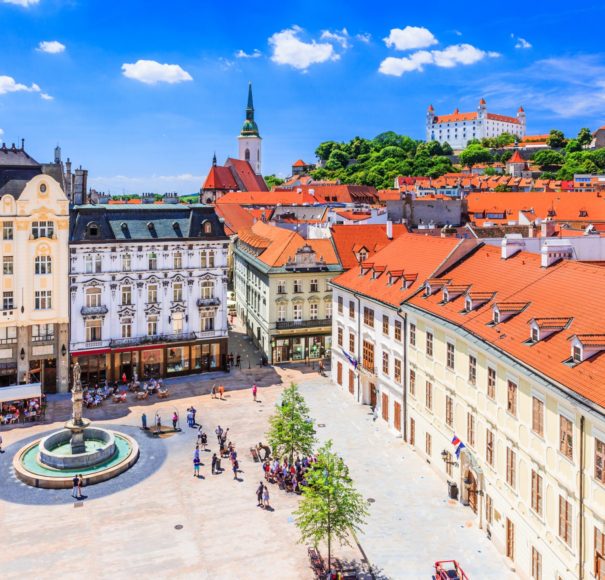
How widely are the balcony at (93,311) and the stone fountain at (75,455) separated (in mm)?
13166

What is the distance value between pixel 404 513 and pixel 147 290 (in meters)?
31.6

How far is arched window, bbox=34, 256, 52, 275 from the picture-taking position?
49.2m

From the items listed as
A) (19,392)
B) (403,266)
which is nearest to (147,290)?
(19,392)

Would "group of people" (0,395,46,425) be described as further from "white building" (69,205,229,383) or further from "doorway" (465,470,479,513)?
"doorway" (465,470,479,513)

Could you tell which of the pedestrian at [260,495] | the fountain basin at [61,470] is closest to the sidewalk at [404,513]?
the pedestrian at [260,495]

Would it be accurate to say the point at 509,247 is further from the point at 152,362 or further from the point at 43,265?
the point at 43,265

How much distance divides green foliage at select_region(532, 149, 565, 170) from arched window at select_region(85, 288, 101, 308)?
178812 millimetres

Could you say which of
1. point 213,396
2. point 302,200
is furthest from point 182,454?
point 302,200

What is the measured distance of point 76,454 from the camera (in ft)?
119

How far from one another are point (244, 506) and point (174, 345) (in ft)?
81.4

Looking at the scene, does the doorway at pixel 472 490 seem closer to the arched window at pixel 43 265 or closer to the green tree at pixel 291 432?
the green tree at pixel 291 432

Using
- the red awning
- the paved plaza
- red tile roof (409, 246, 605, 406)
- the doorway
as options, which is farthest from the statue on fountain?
the doorway

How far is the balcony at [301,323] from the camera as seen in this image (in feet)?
193

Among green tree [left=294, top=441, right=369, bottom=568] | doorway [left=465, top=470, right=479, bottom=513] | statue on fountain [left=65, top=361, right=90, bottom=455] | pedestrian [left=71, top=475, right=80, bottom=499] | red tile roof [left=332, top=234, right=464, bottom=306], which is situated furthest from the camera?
red tile roof [left=332, top=234, right=464, bottom=306]
